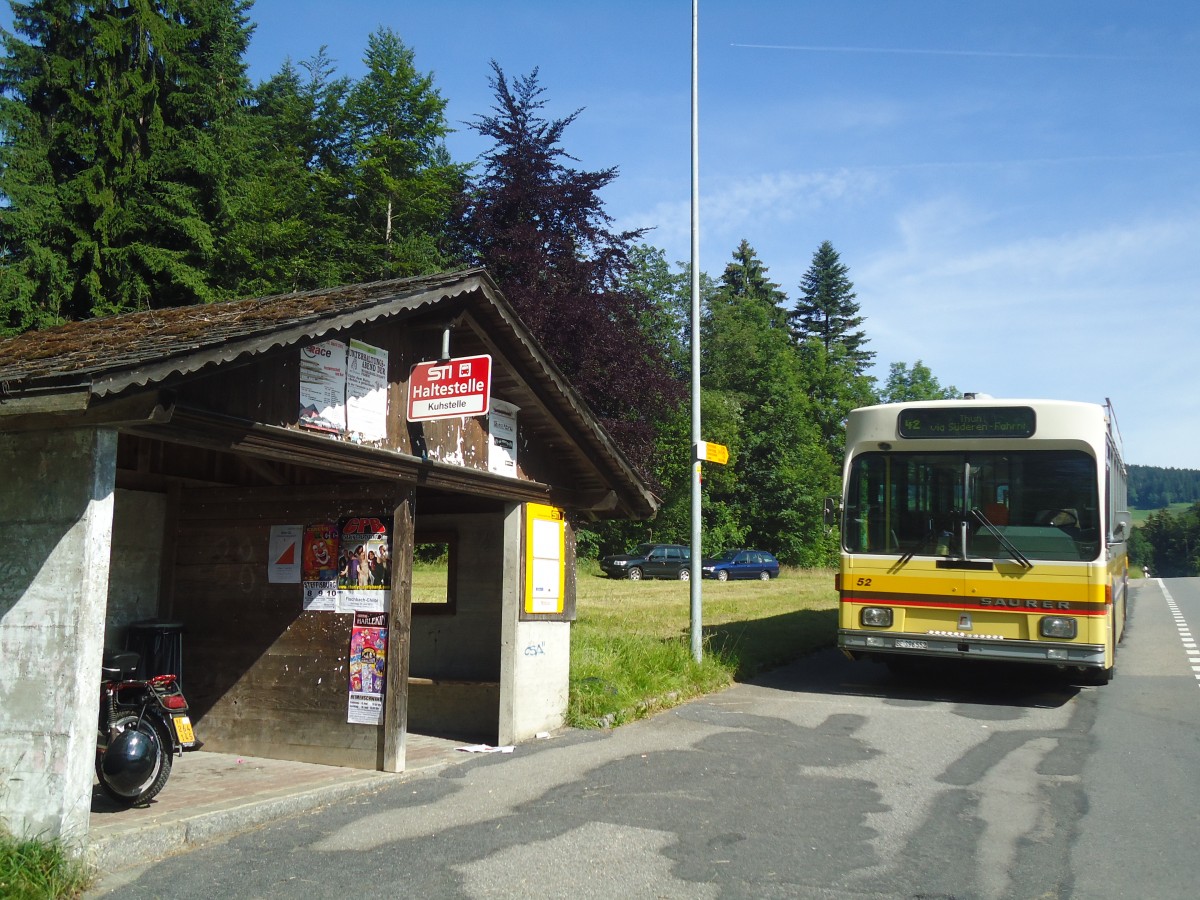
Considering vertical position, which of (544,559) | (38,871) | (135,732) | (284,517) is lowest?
(38,871)

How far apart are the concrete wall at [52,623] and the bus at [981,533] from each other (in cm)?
868

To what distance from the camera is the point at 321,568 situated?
8648 mm

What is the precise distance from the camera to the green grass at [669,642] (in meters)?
11.1

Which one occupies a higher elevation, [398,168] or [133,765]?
[398,168]

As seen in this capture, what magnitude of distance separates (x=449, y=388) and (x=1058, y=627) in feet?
23.8

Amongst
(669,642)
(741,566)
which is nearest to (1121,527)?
(669,642)

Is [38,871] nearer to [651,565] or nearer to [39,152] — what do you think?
[39,152]

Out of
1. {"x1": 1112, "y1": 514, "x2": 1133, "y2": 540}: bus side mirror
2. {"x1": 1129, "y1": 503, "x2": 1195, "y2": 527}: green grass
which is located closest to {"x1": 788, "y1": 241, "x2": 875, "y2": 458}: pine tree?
{"x1": 1112, "y1": 514, "x2": 1133, "y2": 540}: bus side mirror

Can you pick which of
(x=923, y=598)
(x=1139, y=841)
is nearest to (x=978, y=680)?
(x=923, y=598)

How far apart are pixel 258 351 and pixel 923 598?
27.2 ft

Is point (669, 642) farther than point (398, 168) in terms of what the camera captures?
No

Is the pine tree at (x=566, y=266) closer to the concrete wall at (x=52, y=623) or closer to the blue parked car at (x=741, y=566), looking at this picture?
the blue parked car at (x=741, y=566)

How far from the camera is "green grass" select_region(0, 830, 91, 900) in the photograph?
4.89 meters

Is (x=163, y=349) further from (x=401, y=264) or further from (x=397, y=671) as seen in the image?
(x=401, y=264)
